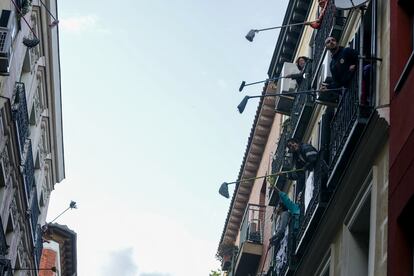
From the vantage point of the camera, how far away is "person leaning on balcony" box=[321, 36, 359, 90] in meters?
18.3

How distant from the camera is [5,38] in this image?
81.8 ft

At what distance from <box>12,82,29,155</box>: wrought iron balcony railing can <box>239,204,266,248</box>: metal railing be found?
8742 millimetres

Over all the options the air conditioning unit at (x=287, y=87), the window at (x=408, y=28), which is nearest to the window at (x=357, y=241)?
the window at (x=408, y=28)

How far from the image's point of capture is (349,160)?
55.6ft

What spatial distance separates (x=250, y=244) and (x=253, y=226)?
0.98 metres

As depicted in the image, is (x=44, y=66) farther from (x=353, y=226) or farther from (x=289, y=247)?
(x=353, y=226)

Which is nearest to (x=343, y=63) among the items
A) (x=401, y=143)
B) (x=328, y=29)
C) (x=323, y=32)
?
(x=401, y=143)

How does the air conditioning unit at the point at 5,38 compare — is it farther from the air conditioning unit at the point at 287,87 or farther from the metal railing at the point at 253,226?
the metal railing at the point at 253,226

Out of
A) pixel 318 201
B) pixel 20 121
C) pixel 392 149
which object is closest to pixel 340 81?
pixel 318 201

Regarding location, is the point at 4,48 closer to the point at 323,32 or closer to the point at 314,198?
the point at 323,32

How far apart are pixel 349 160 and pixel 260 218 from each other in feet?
62.4

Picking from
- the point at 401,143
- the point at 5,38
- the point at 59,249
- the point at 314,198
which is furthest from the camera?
the point at 59,249

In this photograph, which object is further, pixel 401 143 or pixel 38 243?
pixel 38 243

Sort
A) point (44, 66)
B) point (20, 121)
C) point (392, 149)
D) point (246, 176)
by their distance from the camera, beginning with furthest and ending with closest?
point (246, 176) < point (44, 66) < point (20, 121) < point (392, 149)
